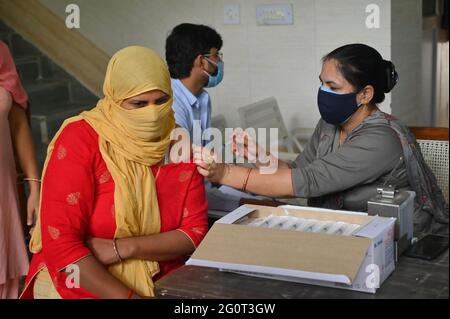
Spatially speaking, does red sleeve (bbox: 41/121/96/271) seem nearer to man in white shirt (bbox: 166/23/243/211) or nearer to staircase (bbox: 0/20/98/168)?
man in white shirt (bbox: 166/23/243/211)

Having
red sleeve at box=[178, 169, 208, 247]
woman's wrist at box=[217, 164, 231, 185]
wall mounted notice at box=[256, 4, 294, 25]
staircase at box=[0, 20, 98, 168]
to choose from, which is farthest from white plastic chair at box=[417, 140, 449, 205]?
staircase at box=[0, 20, 98, 168]

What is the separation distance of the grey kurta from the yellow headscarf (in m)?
0.46

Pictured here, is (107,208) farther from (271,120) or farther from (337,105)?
(271,120)

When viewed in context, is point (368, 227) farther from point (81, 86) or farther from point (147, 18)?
point (81, 86)

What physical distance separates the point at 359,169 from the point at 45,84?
3.26m

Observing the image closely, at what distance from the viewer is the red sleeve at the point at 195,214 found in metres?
2.07

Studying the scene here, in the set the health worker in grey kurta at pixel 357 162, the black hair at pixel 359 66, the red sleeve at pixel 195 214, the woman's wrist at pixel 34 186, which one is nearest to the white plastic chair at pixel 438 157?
the health worker in grey kurta at pixel 357 162

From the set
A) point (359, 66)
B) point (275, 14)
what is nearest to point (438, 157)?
point (359, 66)

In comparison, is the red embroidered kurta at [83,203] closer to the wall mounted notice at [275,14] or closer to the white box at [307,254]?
the white box at [307,254]

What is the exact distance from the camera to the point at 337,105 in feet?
7.25

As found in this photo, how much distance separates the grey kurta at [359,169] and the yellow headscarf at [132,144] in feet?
1.50

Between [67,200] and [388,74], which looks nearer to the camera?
[67,200]

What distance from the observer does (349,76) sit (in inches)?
86.7

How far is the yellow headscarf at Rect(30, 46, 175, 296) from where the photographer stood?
1.97m
